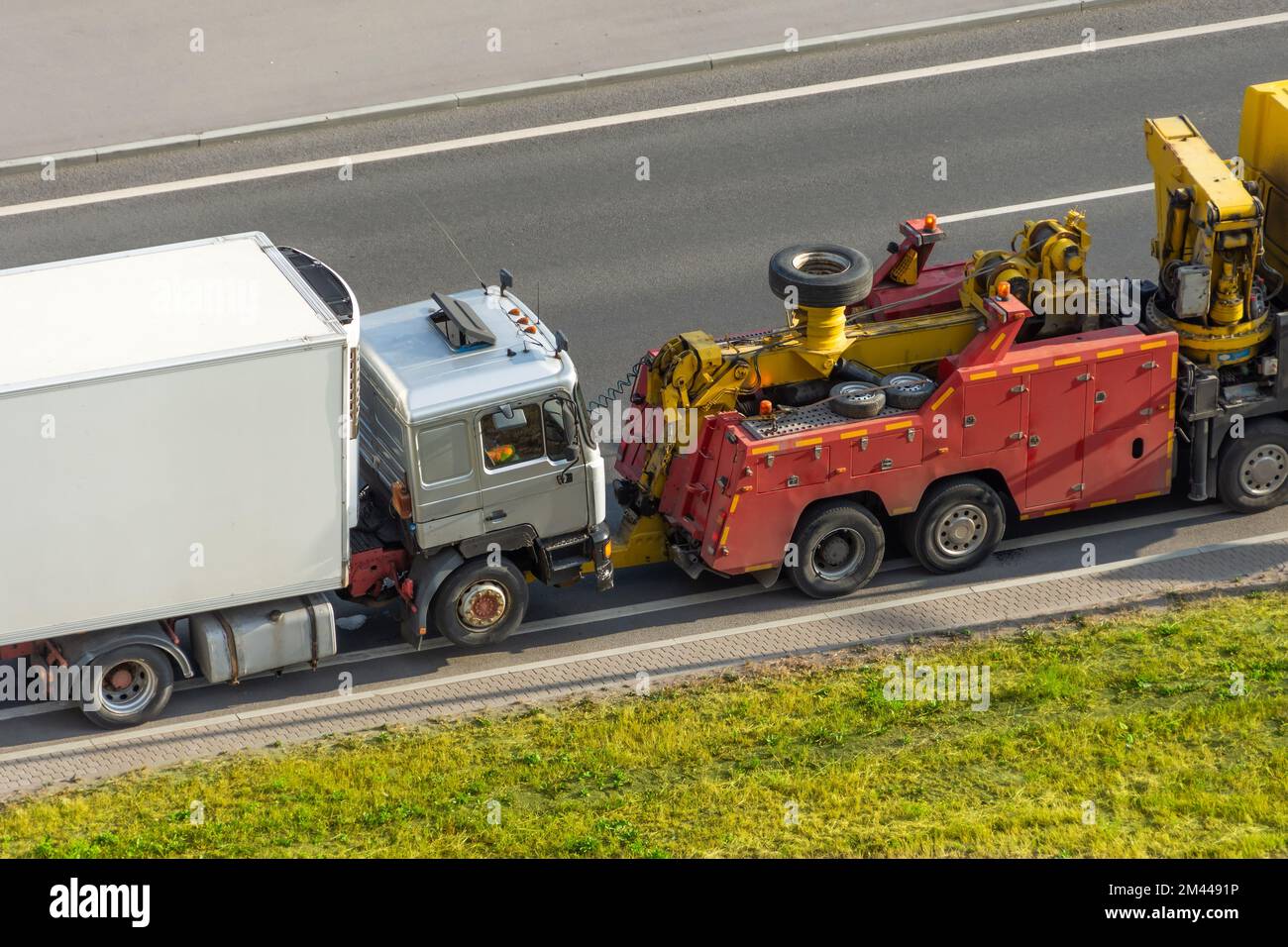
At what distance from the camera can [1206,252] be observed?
16266mm

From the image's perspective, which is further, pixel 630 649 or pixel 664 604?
pixel 664 604

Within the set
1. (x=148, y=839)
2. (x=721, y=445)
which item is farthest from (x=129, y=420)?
(x=721, y=445)

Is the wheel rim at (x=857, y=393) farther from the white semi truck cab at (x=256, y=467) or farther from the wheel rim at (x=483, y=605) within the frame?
the wheel rim at (x=483, y=605)

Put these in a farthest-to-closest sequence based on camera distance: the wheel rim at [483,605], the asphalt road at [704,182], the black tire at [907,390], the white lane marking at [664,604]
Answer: the asphalt road at [704,182] → the black tire at [907,390] → the white lane marking at [664,604] → the wheel rim at [483,605]

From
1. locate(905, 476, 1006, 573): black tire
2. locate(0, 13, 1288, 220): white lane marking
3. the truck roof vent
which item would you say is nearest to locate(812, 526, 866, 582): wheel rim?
locate(905, 476, 1006, 573): black tire

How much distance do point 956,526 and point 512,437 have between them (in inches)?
160

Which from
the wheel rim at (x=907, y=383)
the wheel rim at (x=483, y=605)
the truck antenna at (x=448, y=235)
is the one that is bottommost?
the wheel rim at (x=483, y=605)

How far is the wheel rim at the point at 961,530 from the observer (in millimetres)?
16516

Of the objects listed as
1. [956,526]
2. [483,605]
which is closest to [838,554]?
[956,526]

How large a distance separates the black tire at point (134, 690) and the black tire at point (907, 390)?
6.17 metres

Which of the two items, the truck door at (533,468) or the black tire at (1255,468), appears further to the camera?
the black tire at (1255,468)

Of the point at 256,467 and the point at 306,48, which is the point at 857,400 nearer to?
the point at 256,467

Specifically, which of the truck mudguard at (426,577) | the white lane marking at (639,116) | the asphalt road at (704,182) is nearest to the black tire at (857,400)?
the truck mudguard at (426,577)

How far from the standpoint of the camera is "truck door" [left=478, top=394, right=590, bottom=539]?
591 inches
